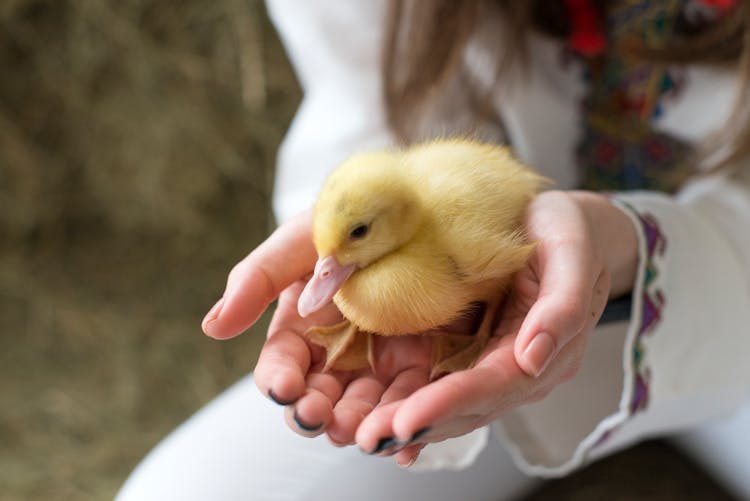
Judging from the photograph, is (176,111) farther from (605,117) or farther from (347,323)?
(347,323)

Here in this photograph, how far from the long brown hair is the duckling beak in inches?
15.9

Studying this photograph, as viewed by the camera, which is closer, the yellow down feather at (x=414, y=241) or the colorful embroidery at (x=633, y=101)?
the yellow down feather at (x=414, y=241)

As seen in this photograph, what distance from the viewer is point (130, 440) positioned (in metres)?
1.25

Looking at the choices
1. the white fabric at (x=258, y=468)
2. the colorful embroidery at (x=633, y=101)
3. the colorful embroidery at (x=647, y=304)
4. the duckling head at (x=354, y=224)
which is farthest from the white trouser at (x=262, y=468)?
the colorful embroidery at (x=633, y=101)

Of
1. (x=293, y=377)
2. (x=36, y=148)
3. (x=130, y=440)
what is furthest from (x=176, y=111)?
(x=293, y=377)

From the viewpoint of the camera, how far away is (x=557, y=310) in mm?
474

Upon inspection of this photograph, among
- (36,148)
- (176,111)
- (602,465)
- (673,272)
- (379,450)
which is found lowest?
(602,465)

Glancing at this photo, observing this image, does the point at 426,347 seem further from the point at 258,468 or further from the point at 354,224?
the point at 258,468

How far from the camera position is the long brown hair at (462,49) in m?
0.82

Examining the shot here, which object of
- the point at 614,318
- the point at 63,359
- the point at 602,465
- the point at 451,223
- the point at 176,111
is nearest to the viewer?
the point at 451,223

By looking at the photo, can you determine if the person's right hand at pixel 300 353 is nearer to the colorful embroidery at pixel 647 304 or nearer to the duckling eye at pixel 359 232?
the duckling eye at pixel 359 232

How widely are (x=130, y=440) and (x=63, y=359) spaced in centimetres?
25

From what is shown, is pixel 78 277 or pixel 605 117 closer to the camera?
pixel 605 117

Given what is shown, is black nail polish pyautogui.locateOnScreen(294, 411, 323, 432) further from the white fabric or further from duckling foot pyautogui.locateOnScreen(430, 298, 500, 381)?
the white fabric
